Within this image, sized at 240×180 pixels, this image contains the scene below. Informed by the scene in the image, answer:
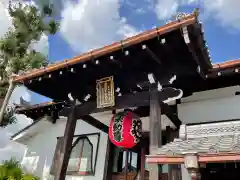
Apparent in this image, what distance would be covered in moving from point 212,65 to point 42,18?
10195 mm

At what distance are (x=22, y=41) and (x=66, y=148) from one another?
26.7ft

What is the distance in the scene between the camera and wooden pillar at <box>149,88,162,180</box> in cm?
463

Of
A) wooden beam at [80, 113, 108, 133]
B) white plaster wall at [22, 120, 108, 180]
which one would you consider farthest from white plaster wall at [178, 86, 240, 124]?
white plaster wall at [22, 120, 108, 180]

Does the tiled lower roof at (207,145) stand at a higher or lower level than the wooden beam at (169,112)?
lower

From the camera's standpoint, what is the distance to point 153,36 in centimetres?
474

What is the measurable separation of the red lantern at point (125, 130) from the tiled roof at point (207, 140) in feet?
5.24

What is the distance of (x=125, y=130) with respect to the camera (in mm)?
5980

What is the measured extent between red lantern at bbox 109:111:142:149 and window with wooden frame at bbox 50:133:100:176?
2.90 meters

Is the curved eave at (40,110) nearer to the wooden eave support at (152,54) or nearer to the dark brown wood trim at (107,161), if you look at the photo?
the dark brown wood trim at (107,161)

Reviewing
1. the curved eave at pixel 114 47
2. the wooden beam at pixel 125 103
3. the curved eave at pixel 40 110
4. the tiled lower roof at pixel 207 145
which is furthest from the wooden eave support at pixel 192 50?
the curved eave at pixel 40 110

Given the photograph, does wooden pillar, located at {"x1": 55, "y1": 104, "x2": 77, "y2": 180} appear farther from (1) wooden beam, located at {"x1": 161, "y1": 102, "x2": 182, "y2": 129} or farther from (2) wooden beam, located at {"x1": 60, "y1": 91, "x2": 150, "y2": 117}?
(1) wooden beam, located at {"x1": 161, "y1": 102, "x2": 182, "y2": 129}

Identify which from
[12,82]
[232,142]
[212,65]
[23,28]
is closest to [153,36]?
[212,65]

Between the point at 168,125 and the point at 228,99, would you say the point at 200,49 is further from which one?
the point at 168,125

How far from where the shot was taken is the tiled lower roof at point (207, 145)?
3457 mm
